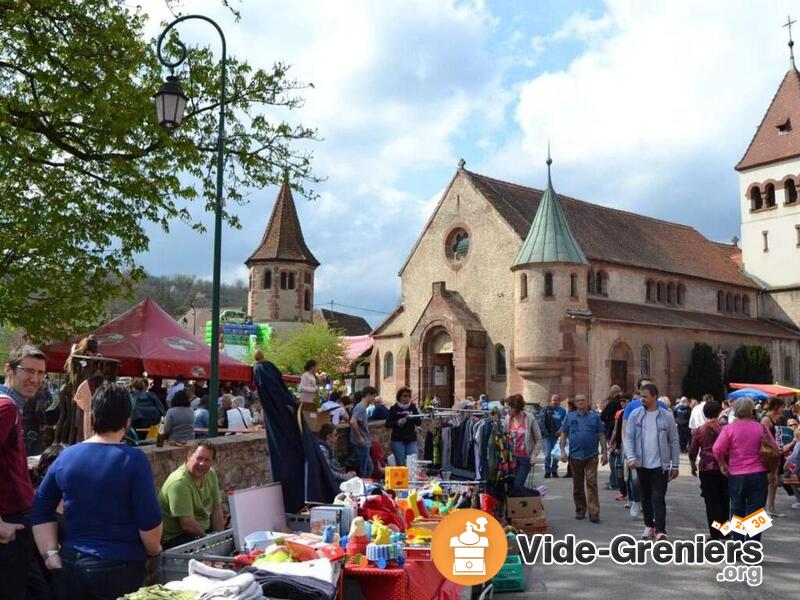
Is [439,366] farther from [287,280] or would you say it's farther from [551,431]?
Result: [287,280]

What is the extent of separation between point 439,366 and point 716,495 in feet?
92.0

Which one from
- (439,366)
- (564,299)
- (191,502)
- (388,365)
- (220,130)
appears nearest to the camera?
(191,502)

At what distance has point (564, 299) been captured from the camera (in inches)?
1307

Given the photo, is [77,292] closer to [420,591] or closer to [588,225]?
[420,591]

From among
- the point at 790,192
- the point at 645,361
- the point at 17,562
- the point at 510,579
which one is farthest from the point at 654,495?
the point at 790,192

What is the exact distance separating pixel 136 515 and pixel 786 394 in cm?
3171

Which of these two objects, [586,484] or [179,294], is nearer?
[586,484]

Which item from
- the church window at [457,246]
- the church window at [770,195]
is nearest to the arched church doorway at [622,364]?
the church window at [457,246]

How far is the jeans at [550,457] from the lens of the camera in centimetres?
1833

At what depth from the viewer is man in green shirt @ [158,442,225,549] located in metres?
6.12

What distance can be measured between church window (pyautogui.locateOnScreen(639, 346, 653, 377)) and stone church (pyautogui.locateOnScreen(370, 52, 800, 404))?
66 millimetres

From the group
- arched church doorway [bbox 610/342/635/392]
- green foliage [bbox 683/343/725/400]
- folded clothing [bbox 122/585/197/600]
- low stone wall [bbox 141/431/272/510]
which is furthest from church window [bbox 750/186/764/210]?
folded clothing [bbox 122/585/197/600]

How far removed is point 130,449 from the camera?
4.24 m

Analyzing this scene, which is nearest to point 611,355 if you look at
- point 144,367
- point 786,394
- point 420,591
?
point 786,394
